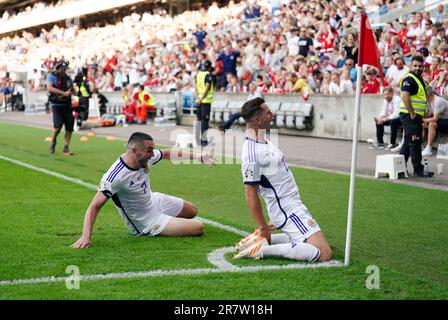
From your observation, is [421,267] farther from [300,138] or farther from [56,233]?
[300,138]

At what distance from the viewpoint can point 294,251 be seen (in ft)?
21.5

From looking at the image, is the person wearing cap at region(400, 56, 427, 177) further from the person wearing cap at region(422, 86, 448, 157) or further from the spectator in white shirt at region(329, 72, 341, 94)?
the spectator in white shirt at region(329, 72, 341, 94)

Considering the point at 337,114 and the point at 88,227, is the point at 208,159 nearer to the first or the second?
the point at 88,227

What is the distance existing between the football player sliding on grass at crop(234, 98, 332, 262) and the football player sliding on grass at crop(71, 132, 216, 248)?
0.93m

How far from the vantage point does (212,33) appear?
1339 inches

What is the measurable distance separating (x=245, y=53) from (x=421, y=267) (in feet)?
69.7

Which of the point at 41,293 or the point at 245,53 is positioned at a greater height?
the point at 245,53

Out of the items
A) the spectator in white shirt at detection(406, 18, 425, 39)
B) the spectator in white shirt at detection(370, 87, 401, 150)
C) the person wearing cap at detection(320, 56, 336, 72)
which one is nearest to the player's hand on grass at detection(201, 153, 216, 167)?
the spectator in white shirt at detection(370, 87, 401, 150)

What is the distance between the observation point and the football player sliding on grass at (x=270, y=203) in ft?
21.6

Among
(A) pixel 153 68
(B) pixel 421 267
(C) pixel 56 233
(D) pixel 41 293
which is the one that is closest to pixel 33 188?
(C) pixel 56 233

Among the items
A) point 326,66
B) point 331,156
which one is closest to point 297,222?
point 331,156

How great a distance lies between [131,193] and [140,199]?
5.4 inches

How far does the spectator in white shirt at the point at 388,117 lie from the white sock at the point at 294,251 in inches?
441

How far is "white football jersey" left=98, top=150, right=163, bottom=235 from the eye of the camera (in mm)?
7199
